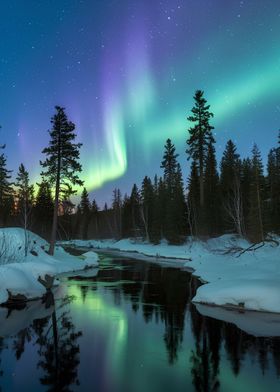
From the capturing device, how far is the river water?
7.84 m

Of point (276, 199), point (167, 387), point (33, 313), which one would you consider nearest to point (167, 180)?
point (276, 199)

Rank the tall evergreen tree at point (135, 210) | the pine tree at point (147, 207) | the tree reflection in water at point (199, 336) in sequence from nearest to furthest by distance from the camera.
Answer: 1. the tree reflection in water at point (199, 336)
2. the pine tree at point (147, 207)
3. the tall evergreen tree at point (135, 210)

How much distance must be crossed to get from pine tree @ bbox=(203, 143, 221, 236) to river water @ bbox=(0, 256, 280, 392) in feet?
136

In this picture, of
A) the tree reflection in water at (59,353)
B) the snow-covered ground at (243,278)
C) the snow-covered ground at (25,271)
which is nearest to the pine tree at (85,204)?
the snow-covered ground at (243,278)

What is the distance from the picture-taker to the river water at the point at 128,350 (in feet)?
25.7

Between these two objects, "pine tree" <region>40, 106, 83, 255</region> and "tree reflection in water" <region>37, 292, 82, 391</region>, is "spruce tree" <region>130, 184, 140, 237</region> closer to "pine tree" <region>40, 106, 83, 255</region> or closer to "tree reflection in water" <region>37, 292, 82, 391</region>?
"pine tree" <region>40, 106, 83, 255</region>

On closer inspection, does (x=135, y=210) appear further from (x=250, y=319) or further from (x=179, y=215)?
(x=250, y=319)

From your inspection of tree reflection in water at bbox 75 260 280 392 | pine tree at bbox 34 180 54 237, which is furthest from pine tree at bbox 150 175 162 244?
tree reflection in water at bbox 75 260 280 392

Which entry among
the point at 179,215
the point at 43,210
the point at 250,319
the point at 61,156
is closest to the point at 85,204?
the point at 43,210

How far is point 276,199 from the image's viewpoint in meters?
52.6

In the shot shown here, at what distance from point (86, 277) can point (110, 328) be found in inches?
604

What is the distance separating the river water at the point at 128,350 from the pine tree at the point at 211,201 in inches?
1630

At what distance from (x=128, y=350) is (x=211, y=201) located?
Result: 5281 cm

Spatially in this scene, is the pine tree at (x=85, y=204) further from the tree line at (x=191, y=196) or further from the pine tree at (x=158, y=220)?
the pine tree at (x=158, y=220)
